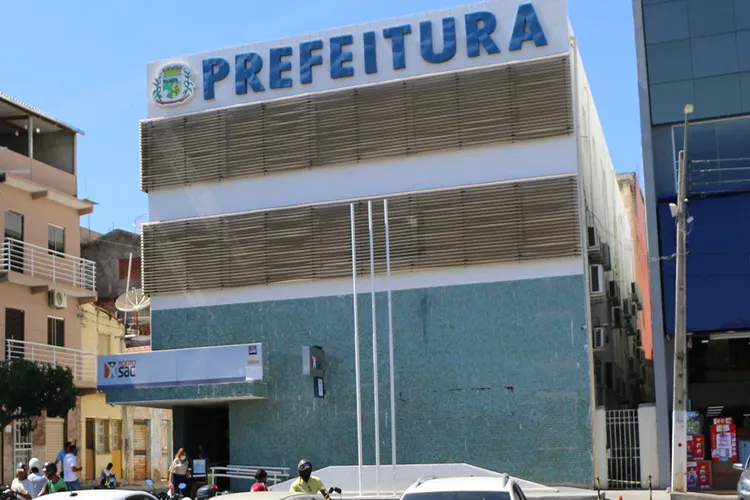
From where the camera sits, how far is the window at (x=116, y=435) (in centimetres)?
4497

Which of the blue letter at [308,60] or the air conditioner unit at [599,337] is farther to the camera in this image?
the blue letter at [308,60]

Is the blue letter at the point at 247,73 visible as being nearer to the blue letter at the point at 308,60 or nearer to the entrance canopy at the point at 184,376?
the blue letter at the point at 308,60

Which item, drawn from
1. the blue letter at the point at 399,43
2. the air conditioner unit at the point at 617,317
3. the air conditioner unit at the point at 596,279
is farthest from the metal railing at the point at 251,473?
the blue letter at the point at 399,43

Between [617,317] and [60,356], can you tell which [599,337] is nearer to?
[617,317]

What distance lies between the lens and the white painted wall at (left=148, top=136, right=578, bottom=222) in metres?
30.8

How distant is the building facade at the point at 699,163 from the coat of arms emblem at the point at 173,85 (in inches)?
A: 558

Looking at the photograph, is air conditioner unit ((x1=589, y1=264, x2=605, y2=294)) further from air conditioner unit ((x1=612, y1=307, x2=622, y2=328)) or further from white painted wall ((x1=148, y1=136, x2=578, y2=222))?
air conditioner unit ((x1=612, y1=307, x2=622, y2=328))

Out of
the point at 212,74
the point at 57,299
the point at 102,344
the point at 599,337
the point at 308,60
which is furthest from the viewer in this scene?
the point at 102,344

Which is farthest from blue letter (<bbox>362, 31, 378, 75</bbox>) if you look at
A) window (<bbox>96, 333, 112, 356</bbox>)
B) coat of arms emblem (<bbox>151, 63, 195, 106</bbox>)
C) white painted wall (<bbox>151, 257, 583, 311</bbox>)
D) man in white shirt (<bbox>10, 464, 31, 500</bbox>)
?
window (<bbox>96, 333, 112, 356</bbox>)

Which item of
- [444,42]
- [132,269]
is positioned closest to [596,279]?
[444,42]

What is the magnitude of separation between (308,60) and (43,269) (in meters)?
13.0

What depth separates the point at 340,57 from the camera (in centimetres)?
3316

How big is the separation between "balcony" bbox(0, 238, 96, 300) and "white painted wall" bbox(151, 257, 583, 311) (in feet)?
18.3

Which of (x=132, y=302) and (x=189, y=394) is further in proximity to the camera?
(x=132, y=302)
